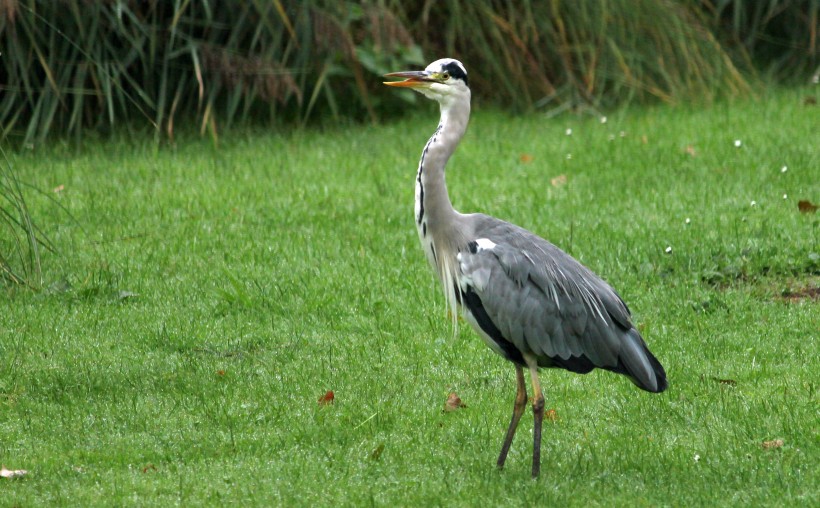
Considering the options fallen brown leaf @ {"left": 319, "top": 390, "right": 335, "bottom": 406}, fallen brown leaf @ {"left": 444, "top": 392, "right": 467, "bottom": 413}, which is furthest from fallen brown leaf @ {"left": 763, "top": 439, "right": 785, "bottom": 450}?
fallen brown leaf @ {"left": 319, "top": 390, "right": 335, "bottom": 406}

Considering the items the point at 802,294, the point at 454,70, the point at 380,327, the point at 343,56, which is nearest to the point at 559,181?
the point at 802,294

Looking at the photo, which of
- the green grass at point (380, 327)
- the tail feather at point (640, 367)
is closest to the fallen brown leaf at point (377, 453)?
the green grass at point (380, 327)

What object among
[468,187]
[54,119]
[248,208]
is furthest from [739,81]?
[54,119]

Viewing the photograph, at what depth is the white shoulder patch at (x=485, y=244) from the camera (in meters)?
5.45

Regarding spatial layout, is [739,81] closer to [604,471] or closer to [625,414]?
[625,414]

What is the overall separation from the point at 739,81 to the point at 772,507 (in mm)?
7794

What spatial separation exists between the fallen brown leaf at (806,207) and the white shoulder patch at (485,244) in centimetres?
382

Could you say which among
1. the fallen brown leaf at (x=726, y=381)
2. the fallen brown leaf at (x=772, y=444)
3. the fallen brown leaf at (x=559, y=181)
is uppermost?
the fallen brown leaf at (x=772, y=444)

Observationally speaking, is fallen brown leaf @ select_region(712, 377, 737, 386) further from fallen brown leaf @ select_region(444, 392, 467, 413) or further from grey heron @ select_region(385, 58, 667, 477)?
fallen brown leaf @ select_region(444, 392, 467, 413)

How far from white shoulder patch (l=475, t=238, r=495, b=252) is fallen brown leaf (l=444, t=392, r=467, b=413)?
0.99 metres

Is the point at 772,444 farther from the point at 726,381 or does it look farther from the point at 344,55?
the point at 344,55

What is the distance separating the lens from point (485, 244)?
17.9 feet

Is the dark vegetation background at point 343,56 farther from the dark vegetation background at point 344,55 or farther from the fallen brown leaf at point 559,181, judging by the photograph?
the fallen brown leaf at point 559,181

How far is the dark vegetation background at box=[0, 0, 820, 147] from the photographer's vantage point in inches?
408
